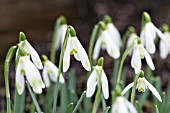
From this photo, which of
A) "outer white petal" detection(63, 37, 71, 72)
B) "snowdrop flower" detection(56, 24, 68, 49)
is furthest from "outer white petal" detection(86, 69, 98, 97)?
"snowdrop flower" detection(56, 24, 68, 49)

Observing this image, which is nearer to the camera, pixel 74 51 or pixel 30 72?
pixel 30 72

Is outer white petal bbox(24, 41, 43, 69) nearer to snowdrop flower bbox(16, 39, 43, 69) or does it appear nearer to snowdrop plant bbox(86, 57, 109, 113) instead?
snowdrop flower bbox(16, 39, 43, 69)

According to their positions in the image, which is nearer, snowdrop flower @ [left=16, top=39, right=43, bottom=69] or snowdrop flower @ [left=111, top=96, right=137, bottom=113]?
snowdrop flower @ [left=111, top=96, right=137, bottom=113]

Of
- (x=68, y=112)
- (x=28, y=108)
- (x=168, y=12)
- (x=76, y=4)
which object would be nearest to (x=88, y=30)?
(x=76, y=4)

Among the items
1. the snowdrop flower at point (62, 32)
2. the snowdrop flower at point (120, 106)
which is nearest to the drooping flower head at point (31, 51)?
the snowdrop flower at point (120, 106)

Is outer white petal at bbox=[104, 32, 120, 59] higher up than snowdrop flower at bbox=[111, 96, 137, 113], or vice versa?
outer white petal at bbox=[104, 32, 120, 59]

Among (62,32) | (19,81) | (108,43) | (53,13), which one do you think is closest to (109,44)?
(108,43)

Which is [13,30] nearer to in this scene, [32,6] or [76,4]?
[32,6]

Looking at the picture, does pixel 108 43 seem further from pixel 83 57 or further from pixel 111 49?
pixel 83 57
